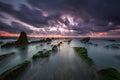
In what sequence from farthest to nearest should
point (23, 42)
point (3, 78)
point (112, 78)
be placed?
point (23, 42), point (3, 78), point (112, 78)

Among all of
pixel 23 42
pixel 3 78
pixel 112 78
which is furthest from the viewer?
pixel 23 42

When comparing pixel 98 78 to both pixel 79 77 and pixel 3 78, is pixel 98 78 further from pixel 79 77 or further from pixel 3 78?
pixel 3 78

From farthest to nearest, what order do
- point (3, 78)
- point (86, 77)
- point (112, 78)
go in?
point (86, 77) → point (3, 78) → point (112, 78)

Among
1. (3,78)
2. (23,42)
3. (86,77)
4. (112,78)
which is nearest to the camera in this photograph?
(112,78)

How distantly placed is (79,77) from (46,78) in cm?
734

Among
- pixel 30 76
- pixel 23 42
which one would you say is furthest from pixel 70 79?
pixel 23 42

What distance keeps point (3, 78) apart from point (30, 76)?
5.32 metres

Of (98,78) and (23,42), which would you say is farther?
(23,42)

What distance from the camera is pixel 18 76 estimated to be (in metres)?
21.8

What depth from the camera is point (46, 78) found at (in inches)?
834

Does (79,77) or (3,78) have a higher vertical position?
(3,78)

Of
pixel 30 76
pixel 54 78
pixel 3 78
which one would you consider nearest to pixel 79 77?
pixel 54 78

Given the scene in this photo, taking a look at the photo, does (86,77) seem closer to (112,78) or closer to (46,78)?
(112,78)

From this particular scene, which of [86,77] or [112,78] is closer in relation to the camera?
[112,78]
